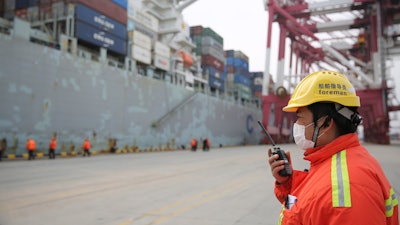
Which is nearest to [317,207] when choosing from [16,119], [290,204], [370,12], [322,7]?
[290,204]

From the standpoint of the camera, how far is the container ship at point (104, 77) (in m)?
17.4

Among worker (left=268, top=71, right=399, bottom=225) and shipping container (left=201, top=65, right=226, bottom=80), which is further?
shipping container (left=201, top=65, right=226, bottom=80)

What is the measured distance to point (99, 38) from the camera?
23.2 meters

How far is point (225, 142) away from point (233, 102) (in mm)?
5988

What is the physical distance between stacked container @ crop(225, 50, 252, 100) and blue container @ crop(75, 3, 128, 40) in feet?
77.7

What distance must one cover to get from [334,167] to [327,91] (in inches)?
15.9

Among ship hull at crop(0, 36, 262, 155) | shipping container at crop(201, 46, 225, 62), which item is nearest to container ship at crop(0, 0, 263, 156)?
ship hull at crop(0, 36, 262, 155)

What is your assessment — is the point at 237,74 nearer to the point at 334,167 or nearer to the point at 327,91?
the point at 327,91

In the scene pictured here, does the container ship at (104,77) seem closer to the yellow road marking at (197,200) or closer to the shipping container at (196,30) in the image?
the shipping container at (196,30)

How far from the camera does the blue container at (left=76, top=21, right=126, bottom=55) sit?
21.7 meters

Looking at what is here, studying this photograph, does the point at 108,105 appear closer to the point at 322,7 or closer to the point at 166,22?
the point at 166,22

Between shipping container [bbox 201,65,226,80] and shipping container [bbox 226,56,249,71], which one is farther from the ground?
shipping container [bbox 226,56,249,71]

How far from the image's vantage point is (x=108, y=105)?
22.9m

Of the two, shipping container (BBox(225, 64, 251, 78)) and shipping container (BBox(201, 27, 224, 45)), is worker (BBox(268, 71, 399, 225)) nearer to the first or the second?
shipping container (BBox(201, 27, 224, 45))
